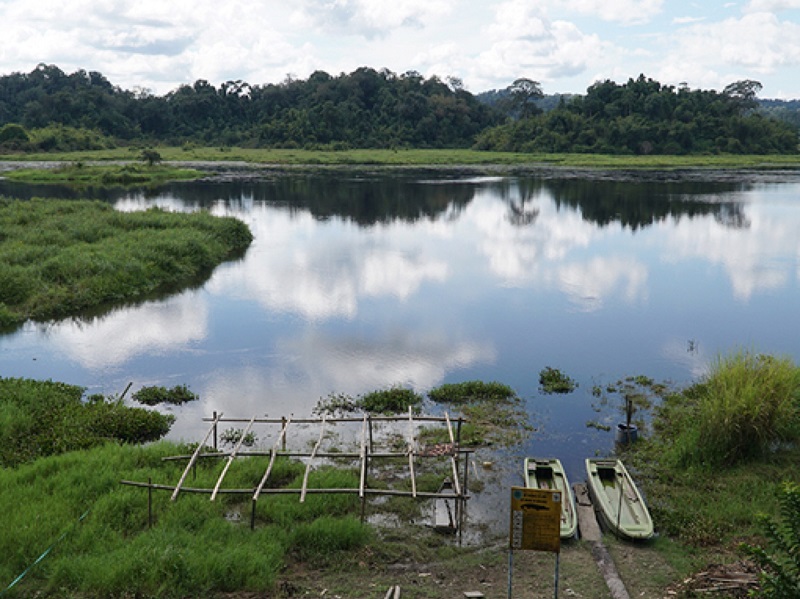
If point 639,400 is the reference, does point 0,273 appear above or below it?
above

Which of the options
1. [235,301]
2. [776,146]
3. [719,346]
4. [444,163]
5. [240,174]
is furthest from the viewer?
[776,146]

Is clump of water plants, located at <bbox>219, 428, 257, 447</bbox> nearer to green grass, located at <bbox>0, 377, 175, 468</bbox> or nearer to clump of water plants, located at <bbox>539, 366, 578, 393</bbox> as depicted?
green grass, located at <bbox>0, 377, 175, 468</bbox>

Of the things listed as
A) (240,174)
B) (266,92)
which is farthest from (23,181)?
(266,92)

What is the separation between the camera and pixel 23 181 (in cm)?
5959

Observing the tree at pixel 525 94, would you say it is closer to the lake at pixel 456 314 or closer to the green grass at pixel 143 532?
the lake at pixel 456 314

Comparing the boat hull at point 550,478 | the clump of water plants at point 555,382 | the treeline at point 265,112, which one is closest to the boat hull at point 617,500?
the boat hull at point 550,478

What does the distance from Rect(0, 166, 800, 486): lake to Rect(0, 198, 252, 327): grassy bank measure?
954mm

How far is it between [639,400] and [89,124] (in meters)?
105

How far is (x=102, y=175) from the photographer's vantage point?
60656 mm

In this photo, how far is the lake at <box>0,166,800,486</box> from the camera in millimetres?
16812

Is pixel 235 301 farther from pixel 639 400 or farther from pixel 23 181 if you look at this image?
pixel 23 181

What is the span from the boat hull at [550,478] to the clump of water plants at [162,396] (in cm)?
788

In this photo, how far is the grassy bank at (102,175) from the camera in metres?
59.8

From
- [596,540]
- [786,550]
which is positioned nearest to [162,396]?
[596,540]
